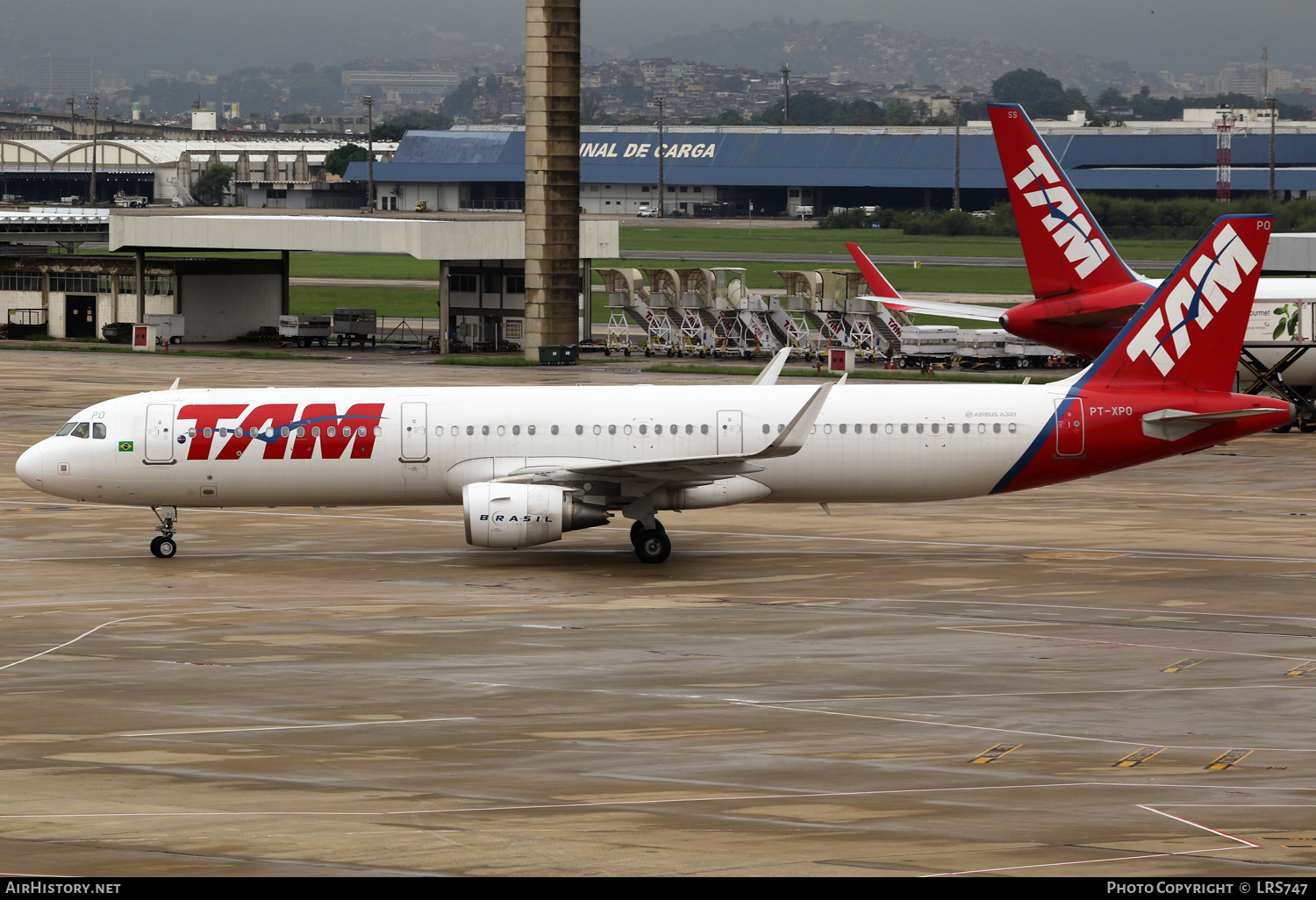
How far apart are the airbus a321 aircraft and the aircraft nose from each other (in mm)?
48

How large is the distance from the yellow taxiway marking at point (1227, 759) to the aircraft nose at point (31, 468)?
1089 inches

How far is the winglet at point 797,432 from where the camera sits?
34531mm

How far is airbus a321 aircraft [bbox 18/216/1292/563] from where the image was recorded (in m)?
37.1

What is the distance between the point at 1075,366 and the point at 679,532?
50.2 metres

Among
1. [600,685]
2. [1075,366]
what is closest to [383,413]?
[600,685]

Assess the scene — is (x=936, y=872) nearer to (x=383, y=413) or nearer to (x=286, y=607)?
(x=286, y=607)

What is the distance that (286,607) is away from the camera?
3266 centimetres

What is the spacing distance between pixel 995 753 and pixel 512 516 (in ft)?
51.2

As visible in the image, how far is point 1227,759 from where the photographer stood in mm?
21188

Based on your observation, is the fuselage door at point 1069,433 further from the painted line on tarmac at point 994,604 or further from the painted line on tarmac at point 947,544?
the painted line on tarmac at point 994,604

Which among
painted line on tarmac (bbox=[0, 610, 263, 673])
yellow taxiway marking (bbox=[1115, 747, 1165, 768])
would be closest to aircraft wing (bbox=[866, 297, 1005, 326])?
painted line on tarmac (bbox=[0, 610, 263, 673])

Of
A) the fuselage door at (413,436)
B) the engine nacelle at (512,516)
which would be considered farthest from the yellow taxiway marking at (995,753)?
the fuselage door at (413,436)

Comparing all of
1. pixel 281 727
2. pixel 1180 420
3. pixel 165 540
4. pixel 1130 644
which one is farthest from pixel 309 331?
pixel 281 727

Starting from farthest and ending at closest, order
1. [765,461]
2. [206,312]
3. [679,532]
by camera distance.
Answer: [206,312]
[679,532]
[765,461]
